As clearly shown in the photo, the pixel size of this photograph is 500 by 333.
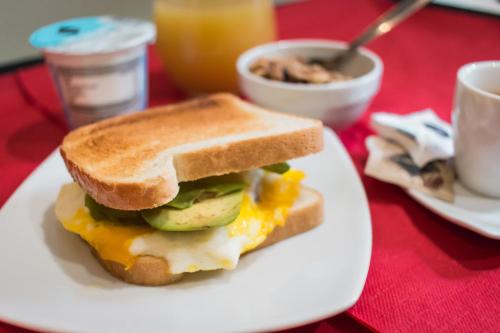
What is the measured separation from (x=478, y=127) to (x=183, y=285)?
70cm

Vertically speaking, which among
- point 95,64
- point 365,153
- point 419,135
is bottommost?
point 365,153

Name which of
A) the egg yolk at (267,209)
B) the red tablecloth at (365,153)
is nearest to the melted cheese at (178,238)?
the egg yolk at (267,209)

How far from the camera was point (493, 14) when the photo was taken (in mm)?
2449

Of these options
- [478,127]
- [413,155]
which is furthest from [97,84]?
[478,127]

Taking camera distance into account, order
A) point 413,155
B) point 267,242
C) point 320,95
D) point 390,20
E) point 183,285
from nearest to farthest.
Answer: point 183,285
point 267,242
point 413,155
point 320,95
point 390,20

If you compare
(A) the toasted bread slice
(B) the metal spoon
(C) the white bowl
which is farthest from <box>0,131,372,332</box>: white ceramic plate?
(B) the metal spoon

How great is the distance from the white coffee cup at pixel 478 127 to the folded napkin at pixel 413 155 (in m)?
0.05

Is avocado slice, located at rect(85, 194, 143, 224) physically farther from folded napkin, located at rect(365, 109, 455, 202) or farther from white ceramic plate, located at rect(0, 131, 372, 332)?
folded napkin, located at rect(365, 109, 455, 202)

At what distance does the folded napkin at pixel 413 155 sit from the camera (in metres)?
1.17

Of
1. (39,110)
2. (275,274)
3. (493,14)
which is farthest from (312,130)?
(493,14)

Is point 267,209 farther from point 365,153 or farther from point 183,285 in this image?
point 365,153

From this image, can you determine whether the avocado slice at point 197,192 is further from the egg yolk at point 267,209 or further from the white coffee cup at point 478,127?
the white coffee cup at point 478,127

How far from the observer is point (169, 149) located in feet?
3.37

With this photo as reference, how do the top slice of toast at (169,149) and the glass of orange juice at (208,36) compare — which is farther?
the glass of orange juice at (208,36)
